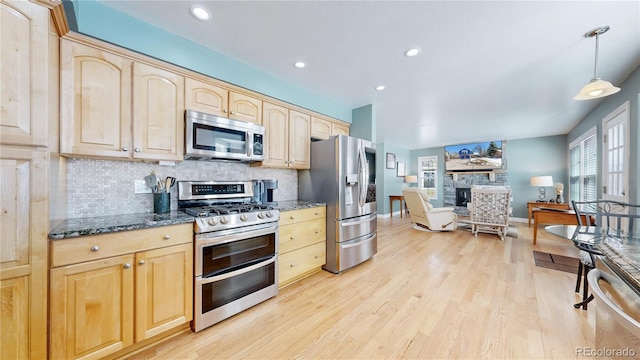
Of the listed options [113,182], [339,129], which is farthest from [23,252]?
[339,129]

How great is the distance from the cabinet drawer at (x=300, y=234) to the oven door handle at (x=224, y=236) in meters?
0.30

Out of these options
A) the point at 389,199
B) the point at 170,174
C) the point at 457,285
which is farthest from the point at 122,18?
the point at 389,199

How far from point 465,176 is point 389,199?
267cm

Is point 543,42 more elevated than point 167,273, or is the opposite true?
point 543,42

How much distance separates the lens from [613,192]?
123 inches

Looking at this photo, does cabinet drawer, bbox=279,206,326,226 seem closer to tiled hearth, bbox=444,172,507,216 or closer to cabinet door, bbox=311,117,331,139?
cabinet door, bbox=311,117,331,139

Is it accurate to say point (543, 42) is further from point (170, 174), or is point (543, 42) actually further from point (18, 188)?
point (18, 188)

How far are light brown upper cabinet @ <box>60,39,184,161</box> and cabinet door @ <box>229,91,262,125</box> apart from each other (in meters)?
0.46

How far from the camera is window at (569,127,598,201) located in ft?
13.2

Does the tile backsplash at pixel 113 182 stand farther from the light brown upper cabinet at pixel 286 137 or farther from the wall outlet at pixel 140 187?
the light brown upper cabinet at pixel 286 137

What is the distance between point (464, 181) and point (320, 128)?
632 centimetres

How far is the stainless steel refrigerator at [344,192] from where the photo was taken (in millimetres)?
2730

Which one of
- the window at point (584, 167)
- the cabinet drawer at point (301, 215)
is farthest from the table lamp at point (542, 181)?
the cabinet drawer at point (301, 215)

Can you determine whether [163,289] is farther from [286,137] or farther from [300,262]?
[286,137]
